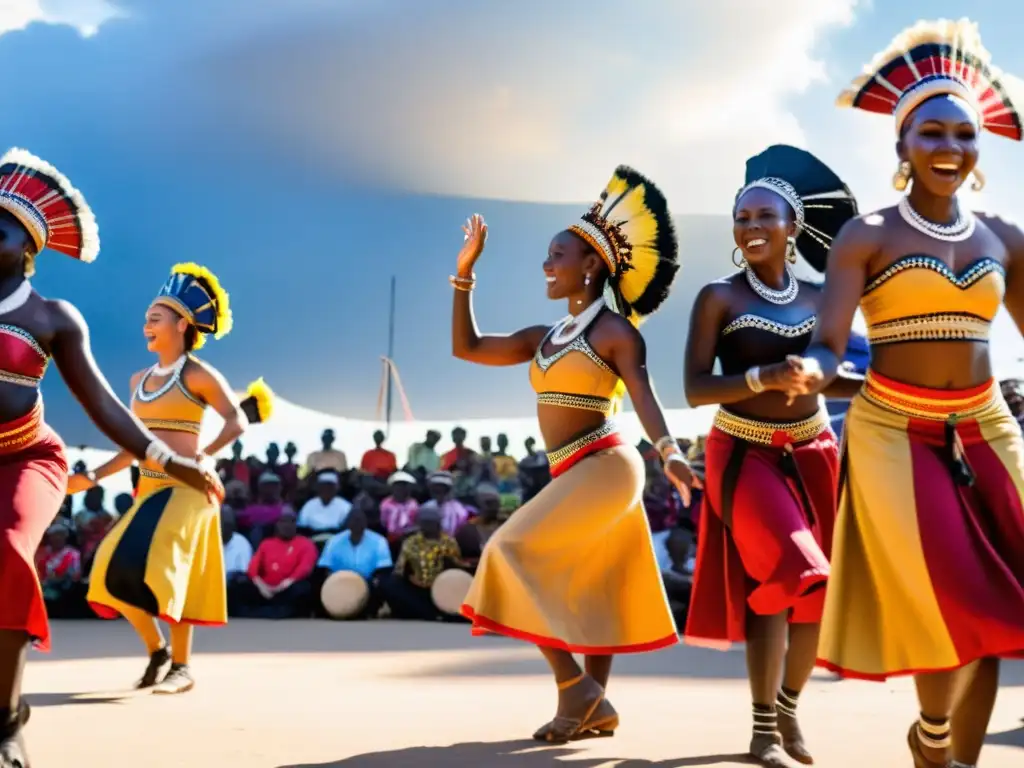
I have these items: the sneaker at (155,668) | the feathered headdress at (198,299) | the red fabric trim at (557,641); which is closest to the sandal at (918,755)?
the red fabric trim at (557,641)

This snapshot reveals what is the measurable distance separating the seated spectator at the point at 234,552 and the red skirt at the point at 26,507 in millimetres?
8662

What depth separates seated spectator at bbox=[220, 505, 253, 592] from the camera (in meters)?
13.2

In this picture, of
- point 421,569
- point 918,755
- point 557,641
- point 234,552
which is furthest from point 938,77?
point 234,552

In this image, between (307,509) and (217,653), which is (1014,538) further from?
(307,509)

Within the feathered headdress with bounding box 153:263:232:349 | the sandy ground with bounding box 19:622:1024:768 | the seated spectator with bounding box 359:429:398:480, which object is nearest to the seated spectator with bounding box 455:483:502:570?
the seated spectator with bounding box 359:429:398:480

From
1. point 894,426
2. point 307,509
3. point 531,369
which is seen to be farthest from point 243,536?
point 894,426

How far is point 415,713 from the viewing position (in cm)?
604

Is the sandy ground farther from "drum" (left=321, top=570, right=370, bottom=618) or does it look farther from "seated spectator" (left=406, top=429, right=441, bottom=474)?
"seated spectator" (left=406, top=429, right=441, bottom=474)

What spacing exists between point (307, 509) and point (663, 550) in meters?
3.93

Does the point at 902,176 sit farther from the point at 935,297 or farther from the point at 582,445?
the point at 582,445

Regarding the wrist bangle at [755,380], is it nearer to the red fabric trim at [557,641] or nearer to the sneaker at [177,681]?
the red fabric trim at [557,641]

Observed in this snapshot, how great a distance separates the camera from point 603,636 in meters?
5.41

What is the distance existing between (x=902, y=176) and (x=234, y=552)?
10.4m

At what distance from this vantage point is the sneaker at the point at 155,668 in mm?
7086
